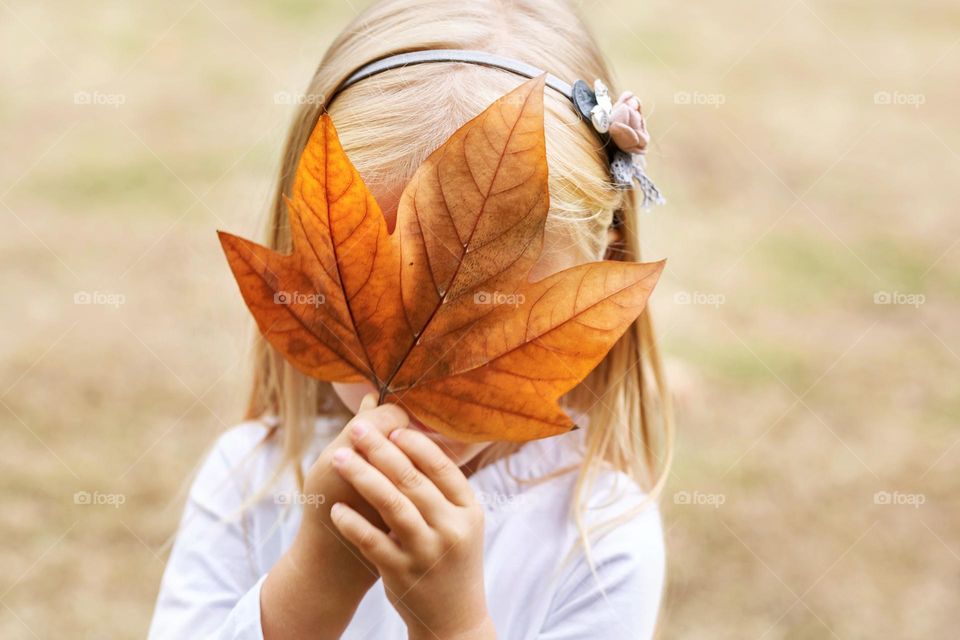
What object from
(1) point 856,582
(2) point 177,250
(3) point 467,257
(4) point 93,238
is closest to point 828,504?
(1) point 856,582

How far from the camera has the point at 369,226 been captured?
39.4 inches

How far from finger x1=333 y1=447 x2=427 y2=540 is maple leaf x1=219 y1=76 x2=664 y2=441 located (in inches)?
3.6

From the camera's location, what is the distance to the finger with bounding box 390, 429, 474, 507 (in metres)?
1.01

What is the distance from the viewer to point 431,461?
102cm

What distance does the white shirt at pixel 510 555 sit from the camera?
1.50 metres

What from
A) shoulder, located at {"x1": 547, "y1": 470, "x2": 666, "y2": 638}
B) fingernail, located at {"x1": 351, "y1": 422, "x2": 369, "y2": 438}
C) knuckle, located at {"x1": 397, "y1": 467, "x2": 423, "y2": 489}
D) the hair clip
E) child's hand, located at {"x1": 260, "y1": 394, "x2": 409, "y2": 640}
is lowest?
shoulder, located at {"x1": 547, "y1": 470, "x2": 666, "y2": 638}

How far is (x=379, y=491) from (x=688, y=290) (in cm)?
258

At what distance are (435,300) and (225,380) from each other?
205 cm

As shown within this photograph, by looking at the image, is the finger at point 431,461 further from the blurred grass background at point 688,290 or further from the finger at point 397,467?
the blurred grass background at point 688,290

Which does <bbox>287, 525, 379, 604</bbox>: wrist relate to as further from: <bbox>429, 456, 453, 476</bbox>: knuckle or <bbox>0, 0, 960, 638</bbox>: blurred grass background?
<bbox>0, 0, 960, 638</bbox>: blurred grass background

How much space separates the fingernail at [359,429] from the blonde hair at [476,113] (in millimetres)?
379

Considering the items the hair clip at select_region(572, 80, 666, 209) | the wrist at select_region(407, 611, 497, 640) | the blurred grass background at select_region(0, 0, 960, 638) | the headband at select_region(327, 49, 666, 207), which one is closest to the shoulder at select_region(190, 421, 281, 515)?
the blurred grass background at select_region(0, 0, 960, 638)

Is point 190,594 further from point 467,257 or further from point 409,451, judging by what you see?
point 467,257

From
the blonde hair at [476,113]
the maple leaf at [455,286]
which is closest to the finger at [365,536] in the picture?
the maple leaf at [455,286]
